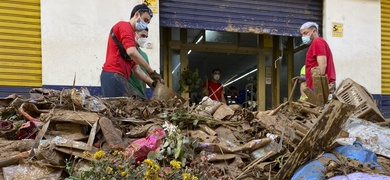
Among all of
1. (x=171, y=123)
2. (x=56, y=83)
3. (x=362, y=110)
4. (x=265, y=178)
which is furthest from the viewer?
(x=56, y=83)

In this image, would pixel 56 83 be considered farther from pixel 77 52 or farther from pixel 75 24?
pixel 75 24

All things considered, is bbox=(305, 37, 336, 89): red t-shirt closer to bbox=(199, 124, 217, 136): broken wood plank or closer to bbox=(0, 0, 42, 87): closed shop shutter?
bbox=(199, 124, 217, 136): broken wood plank

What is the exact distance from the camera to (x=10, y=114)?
107 inches

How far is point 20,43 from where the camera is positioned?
5.07m

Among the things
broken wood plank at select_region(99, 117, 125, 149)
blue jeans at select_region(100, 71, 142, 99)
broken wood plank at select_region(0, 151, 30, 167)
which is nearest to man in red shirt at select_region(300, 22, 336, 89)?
blue jeans at select_region(100, 71, 142, 99)

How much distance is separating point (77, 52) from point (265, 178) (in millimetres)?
4138

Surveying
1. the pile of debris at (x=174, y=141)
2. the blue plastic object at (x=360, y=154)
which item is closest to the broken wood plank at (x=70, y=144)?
the pile of debris at (x=174, y=141)

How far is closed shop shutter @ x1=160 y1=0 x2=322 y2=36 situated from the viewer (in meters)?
5.88

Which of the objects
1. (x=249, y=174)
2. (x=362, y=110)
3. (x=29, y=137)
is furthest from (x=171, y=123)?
(x=362, y=110)

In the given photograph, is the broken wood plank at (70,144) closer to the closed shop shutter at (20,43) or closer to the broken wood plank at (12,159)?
the broken wood plank at (12,159)

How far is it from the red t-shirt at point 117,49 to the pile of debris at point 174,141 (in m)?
0.63

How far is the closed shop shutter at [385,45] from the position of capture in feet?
23.2

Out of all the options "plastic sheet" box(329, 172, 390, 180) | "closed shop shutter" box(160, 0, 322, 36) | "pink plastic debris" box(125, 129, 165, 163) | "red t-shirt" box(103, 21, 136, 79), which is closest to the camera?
"plastic sheet" box(329, 172, 390, 180)

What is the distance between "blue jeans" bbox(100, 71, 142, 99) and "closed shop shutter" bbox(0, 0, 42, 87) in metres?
2.32
